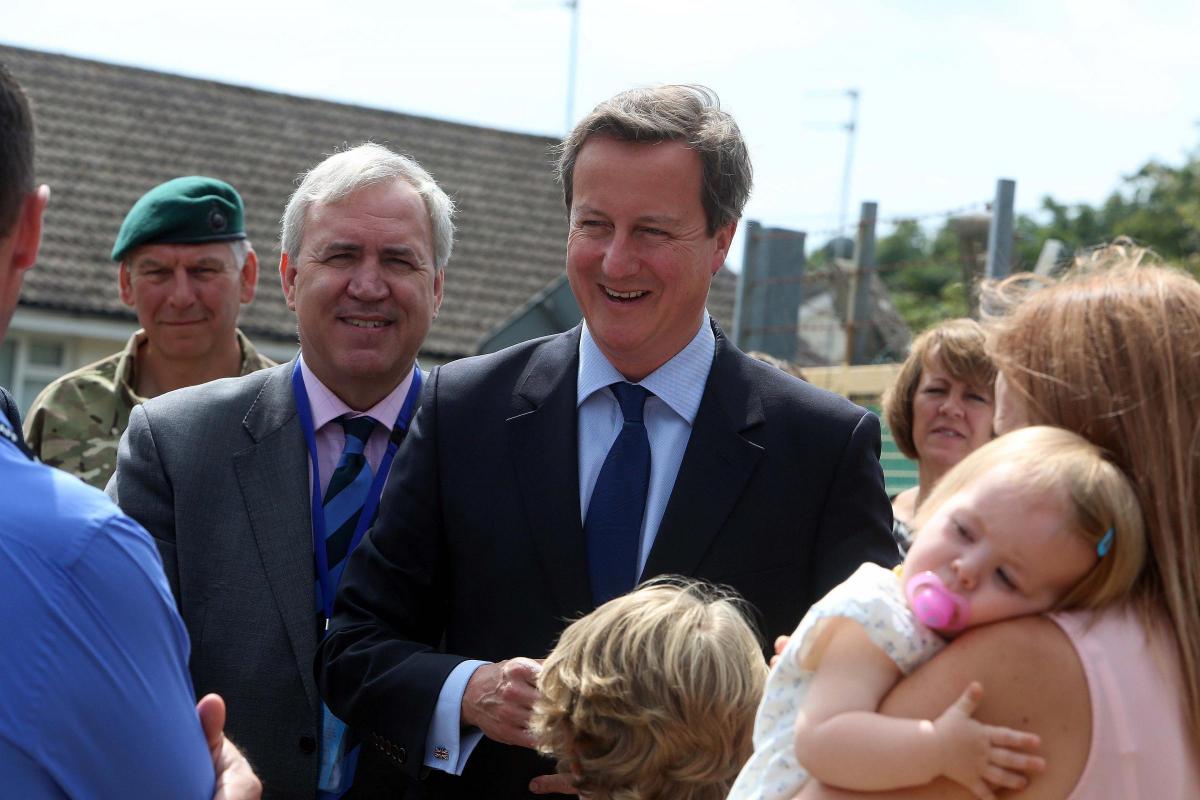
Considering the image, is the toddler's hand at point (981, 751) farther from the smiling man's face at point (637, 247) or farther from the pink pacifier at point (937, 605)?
the smiling man's face at point (637, 247)

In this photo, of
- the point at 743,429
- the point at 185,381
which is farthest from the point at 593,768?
the point at 185,381

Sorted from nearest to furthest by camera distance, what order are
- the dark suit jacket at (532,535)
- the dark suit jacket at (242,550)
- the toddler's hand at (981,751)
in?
the toddler's hand at (981,751)
the dark suit jacket at (532,535)
the dark suit jacket at (242,550)

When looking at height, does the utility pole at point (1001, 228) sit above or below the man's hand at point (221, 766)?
above

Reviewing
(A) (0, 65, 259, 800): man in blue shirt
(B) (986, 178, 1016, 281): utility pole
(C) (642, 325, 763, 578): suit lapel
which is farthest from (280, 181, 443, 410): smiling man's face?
(B) (986, 178, 1016, 281): utility pole

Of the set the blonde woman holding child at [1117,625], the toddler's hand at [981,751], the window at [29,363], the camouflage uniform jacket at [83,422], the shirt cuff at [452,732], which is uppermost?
the blonde woman holding child at [1117,625]

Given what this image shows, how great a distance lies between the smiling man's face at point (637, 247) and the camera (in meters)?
3.24

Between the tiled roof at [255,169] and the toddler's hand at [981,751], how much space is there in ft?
47.0

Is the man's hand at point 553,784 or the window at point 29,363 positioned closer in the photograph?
the man's hand at point 553,784

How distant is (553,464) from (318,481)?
849mm

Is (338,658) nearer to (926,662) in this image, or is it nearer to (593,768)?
(593,768)

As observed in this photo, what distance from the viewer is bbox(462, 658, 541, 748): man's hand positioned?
110 inches

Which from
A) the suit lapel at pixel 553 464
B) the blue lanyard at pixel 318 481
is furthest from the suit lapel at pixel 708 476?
the blue lanyard at pixel 318 481

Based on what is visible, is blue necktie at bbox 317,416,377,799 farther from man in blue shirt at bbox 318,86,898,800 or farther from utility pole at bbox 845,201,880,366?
utility pole at bbox 845,201,880,366

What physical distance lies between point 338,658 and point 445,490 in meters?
0.43
